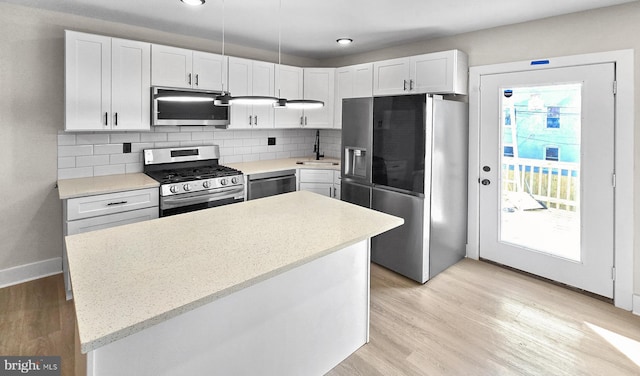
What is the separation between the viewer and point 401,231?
10.9 ft

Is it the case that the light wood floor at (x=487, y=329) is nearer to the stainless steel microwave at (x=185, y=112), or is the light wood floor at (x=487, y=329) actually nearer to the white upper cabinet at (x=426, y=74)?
the white upper cabinet at (x=426, y=74)

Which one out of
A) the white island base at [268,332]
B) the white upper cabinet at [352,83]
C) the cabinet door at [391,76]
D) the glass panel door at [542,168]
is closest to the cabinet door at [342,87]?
the white upper cabinet at [352,83]

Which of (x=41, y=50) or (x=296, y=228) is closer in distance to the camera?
(x=296, y=228)

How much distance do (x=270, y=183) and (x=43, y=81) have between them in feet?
7.53

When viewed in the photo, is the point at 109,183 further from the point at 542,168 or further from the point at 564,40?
the point at 564,40

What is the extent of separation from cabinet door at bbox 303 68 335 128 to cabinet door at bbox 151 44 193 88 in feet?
5.19

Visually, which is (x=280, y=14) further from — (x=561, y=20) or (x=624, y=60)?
(x=624, y=60)

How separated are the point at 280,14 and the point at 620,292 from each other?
12.2ft

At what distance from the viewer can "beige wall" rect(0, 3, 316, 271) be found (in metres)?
2.88

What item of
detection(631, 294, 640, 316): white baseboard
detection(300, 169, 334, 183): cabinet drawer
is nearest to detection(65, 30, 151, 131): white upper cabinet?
detection(300, 169, 334, 183): cabinet drawer

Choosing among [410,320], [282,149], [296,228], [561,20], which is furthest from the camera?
[282,149]

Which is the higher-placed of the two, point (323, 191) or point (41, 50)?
point (41, 50)

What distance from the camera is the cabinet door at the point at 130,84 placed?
10.1ft

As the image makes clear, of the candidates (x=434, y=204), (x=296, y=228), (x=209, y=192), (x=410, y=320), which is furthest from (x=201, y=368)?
(x=434, y=204)
